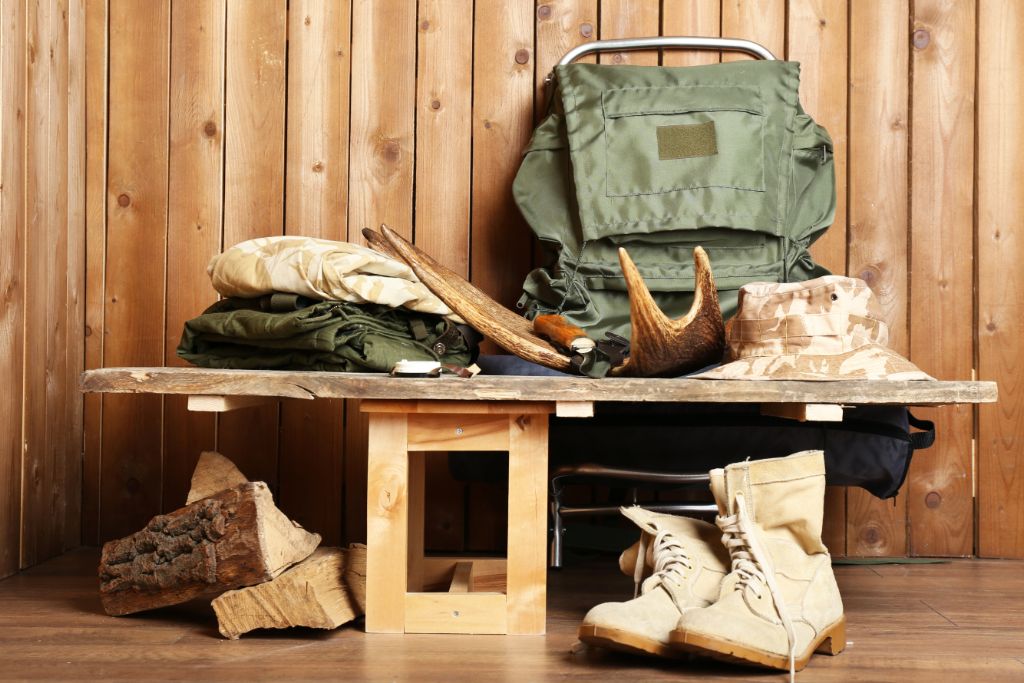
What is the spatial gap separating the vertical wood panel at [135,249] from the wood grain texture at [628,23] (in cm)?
103

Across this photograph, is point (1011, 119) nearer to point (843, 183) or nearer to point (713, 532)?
point (843, 183)

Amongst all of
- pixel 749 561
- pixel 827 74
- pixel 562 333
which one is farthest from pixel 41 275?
pixel 827 74

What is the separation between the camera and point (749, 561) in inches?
54.7

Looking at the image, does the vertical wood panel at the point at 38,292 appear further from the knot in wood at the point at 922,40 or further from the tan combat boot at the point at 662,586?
the knot in wood at the point at 922,40

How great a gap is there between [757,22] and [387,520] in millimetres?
1495

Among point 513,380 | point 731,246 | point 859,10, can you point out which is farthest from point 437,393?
point 859,10

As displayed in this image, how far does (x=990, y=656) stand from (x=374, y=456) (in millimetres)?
957

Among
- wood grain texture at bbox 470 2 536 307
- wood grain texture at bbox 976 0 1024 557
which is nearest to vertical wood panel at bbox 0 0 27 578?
wood grain texture at bbox 470 2 536 307

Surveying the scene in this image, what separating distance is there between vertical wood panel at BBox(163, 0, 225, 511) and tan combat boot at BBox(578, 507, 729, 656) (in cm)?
121

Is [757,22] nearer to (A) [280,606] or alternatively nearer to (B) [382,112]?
(B) [382,112]

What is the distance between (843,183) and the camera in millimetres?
2287

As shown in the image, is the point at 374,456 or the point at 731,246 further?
the point at 731,246

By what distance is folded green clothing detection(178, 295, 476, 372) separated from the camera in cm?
172

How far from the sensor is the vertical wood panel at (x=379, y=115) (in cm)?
231
